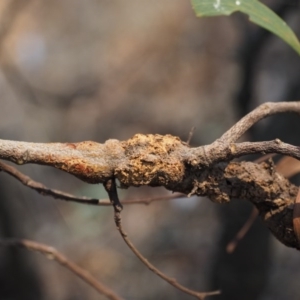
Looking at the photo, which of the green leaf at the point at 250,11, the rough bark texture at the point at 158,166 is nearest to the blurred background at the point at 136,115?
the green leaf at the point at 250,11

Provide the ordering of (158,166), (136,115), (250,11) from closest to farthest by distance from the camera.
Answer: (158,166) → (250,11) → (136,115)

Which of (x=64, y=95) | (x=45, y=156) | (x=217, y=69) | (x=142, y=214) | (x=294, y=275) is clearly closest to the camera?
(x=45, y=156)

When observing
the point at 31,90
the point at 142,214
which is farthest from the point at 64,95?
the point at 142,214

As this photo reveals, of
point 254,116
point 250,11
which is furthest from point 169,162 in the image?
point 250,11

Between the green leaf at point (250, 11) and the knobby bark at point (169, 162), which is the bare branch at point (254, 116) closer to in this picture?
the knobby bark at point (169, 162)

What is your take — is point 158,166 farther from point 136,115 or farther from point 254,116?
point 136,115

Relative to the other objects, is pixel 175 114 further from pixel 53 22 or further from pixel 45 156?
pixel 45 156

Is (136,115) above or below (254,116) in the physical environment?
below
